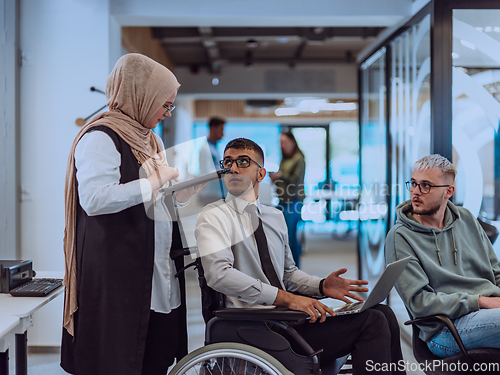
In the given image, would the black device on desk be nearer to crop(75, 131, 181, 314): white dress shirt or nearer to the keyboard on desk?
the keyboard on desk

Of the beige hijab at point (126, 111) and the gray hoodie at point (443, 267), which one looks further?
the gray hoodie at point (443, 267)

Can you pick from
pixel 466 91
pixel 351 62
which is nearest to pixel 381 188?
pixel 466 91

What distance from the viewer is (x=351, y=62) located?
7.37 metres

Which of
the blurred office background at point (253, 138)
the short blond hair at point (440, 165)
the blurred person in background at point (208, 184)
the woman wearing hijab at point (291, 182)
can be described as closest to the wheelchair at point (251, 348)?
the blurred person in background at point (208, 184)

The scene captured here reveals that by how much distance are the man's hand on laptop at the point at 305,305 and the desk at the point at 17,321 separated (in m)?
0.84

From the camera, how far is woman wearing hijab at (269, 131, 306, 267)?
4.37m

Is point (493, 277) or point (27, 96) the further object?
point (27, 96)

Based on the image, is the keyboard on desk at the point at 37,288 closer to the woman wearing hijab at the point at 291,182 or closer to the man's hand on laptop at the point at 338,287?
the man's hand on laptop at the point at 338,287

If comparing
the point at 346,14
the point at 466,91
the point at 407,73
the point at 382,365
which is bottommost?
the point at 382,365

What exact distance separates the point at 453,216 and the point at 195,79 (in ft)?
20.1

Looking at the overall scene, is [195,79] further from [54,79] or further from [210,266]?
[210,266]

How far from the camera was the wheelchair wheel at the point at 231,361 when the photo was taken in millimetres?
1375
